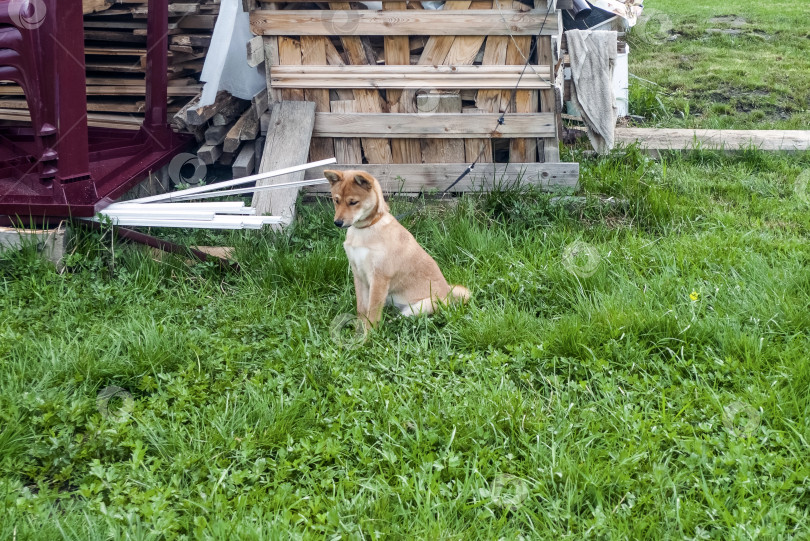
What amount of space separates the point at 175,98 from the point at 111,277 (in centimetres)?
299

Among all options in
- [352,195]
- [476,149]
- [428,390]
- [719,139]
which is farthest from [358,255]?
[719,139]

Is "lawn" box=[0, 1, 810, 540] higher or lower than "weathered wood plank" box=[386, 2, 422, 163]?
lower

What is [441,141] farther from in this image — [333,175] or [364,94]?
[333,175]

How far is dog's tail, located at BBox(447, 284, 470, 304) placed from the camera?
4520mm

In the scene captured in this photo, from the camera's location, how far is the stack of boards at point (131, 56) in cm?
720

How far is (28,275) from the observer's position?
4.88 m

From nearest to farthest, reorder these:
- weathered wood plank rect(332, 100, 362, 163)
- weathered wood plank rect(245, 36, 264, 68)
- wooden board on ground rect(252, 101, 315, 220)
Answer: wooden board on ground rect(252, 101, 315, 220) → weathered wood plank rect(245, 36, 264, 68) → weathered wood plank rect(332, 100, 362, 163)

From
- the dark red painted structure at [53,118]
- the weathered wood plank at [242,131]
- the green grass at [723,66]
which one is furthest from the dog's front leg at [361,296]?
the green grass at [723,66]

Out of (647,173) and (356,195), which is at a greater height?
(356,195)

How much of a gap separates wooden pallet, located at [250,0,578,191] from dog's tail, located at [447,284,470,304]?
182 centimetres

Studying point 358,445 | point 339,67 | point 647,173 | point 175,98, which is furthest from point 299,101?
point 358,445

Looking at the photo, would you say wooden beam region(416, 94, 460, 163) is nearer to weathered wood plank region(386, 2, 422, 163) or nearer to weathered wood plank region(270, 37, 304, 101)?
weathered wood plank region(386, 2, 422, 163)

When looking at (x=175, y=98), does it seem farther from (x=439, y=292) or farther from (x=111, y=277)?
(x=439, y=292)

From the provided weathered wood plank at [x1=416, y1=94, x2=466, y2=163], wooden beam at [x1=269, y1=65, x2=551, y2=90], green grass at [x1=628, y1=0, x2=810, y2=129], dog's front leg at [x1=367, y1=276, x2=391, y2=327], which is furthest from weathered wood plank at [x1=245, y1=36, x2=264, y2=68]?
green grass at [x1=628, y1=0, x2=810, y2=129]
